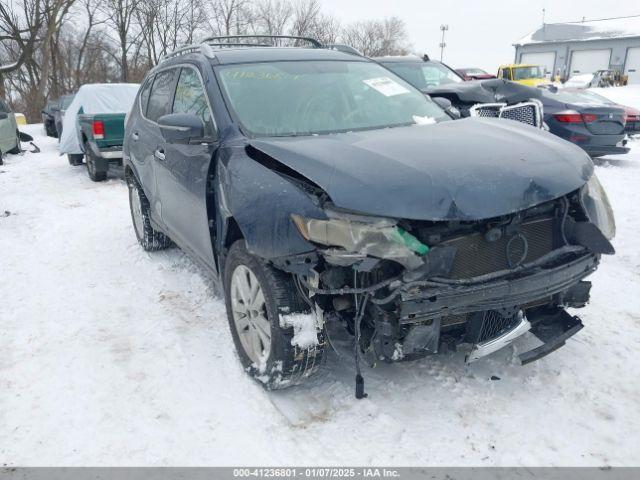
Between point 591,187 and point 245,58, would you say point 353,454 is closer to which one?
point 591,187

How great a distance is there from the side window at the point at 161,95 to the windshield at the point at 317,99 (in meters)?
0.90

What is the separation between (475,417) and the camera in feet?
8.73

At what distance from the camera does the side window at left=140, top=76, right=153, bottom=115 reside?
4954 millimetres

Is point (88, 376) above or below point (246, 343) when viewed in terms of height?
below

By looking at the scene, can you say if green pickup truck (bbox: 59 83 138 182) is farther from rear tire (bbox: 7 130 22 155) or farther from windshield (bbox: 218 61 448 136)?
windshield (bbox: 218 61 448 136)

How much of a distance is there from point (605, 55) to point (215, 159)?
178 feet

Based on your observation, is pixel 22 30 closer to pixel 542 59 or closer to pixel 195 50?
pixel 195 50

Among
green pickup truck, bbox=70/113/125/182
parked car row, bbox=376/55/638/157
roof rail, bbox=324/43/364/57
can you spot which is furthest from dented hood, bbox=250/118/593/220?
green pickup truck, bbox=70/113/125/182

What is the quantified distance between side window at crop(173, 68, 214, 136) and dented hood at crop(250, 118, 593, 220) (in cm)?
59

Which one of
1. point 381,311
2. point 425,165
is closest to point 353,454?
point 381,311

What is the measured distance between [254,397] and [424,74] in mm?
7084

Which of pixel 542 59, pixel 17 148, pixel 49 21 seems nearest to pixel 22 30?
pixel 49 21

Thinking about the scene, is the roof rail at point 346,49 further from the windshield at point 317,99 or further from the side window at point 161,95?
the side window at point 161,95

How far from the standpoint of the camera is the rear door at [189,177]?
333cm
